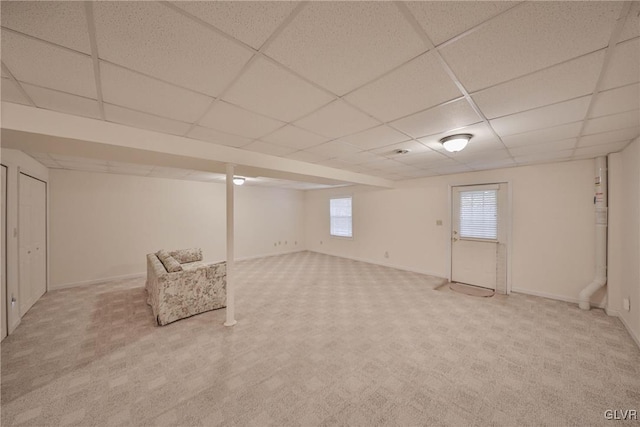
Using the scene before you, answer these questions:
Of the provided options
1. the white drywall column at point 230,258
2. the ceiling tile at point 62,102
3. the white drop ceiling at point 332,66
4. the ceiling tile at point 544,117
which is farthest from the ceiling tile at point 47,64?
the ceiling tile at point 544,117

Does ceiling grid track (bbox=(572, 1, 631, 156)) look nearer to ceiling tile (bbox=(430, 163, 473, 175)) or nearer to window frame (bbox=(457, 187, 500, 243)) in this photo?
ceiling tile (bbox=(430, 163, 473, 175))

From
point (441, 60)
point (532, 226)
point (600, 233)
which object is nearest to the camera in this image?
point (441, 60)

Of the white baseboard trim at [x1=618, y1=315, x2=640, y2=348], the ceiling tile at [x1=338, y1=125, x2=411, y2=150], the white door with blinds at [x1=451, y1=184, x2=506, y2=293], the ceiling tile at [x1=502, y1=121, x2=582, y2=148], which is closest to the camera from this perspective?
the ceiling tile at [x1=502, y1=121, x2=582, y2=148]

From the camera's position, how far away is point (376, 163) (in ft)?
13.5

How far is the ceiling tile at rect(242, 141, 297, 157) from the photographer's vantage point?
3012 mm

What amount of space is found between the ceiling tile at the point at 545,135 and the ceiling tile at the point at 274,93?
2.35 meters

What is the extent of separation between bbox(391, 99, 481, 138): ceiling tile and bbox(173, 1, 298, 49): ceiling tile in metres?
1.48

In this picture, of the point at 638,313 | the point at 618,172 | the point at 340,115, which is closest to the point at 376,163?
the point at 340,115

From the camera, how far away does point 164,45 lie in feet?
4.09

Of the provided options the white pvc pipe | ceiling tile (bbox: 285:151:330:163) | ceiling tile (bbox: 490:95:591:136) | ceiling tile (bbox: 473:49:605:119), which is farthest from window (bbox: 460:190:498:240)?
ceiling tile (bbox: 285:151:330:163)

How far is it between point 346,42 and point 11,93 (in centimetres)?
243

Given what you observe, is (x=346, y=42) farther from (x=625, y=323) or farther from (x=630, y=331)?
(x=625, y=323)

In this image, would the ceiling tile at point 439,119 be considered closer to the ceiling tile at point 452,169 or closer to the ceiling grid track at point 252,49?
the ceiling grid track at point 252,49

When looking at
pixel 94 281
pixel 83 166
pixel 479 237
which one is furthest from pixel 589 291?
pixel 94 281
